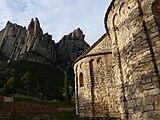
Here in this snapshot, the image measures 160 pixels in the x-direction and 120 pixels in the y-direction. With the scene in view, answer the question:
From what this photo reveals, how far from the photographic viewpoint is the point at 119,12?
9570 mm

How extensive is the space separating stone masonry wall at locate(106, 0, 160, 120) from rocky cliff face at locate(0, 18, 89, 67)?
204 ft

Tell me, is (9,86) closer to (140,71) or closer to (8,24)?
(140,71)

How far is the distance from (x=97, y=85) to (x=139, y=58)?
11972mm

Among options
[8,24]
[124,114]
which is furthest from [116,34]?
[8,24]

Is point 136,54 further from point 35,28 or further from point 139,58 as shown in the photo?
point 35,28

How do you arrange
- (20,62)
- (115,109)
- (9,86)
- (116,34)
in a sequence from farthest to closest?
(20,62) < (9,86) < (115,109) < (116,34)

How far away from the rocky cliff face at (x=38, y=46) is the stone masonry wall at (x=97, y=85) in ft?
165

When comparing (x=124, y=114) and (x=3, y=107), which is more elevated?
(x=3, y=107)

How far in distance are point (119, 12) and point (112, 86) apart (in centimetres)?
997

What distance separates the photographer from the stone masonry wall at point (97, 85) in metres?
18.3

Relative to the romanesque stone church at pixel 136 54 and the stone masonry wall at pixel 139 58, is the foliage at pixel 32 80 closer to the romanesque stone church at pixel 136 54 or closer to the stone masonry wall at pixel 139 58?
the romanesque stone church at pixel 136 54

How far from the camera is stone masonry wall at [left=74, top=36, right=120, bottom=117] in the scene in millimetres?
18328

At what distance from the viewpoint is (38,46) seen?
73375 mm

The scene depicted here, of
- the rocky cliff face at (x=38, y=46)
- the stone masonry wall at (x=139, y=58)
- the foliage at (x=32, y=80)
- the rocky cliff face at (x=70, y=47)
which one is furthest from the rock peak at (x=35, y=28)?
the stone masonry wall at (x=139, y=58)
